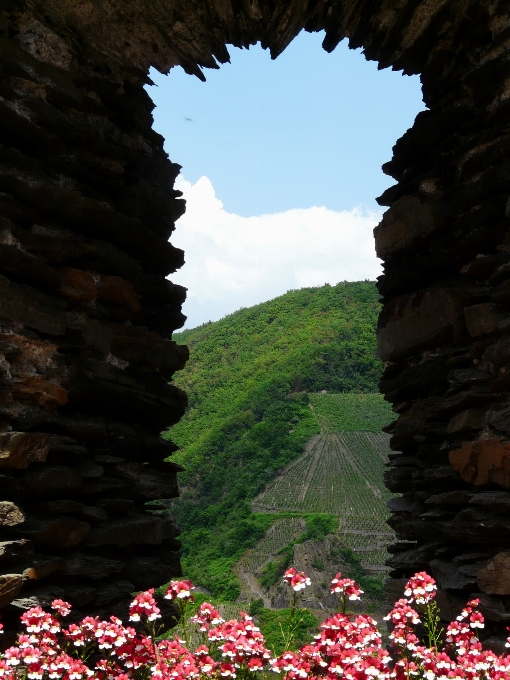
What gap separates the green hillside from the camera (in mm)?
50438

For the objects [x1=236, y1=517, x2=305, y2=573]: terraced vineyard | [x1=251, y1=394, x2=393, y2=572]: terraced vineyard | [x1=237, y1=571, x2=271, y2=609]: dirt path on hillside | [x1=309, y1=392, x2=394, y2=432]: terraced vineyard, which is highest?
[x1=309, y1=392, x2=394, y2=432]: terraced vineyard

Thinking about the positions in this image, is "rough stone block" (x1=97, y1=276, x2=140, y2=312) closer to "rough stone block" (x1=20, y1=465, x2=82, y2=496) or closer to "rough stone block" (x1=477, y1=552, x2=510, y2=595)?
"rough stone block" (x1=20, y1=465, x2=82, y2=496)

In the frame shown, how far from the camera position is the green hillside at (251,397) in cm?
5044

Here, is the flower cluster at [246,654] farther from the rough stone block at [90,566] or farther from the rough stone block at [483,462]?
the rough stone block at [483,462]

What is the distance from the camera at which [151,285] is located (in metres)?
5.25

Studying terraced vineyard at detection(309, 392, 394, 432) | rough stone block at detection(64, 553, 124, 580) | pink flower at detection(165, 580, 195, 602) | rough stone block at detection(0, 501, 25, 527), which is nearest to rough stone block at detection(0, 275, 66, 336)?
rough stone block at detection(0, 501, 25, 527)

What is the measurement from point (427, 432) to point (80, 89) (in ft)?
12.8

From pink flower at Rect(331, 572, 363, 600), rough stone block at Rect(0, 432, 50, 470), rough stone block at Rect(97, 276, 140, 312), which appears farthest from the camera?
rough stone block at Rect(97, 276, 140, 312)

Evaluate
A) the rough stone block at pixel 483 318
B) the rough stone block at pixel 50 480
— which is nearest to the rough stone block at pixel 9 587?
the rough stone block at pixel 50 480

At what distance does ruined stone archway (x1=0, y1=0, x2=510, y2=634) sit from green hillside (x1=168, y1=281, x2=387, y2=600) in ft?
113

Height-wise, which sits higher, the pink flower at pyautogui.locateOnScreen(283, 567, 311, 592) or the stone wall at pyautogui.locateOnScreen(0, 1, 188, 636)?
the stone wall at pyautogui.locateOnScreen(0, 1, 188, 636)

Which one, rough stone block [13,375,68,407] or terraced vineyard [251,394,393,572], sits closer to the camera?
rough stone block [13,375,68,407]

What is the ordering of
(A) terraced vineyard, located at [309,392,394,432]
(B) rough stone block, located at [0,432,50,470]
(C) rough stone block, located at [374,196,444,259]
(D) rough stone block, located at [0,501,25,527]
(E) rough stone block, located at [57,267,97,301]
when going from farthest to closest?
(A) terraced vineyard, located at [309,392,394,432], (C) rough stone block, located at [374,196,444,259], (E) rough stone block, located at [57,267,97,301], (B) rough stone block, located at [0,432,50,470], (D) rough stone block, located at [0,501,25,527]

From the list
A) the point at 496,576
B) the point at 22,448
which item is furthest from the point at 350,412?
the point at 22,448
